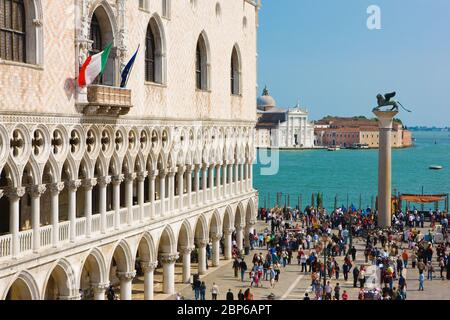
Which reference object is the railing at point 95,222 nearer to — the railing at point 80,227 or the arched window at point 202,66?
the railing at point 80,227

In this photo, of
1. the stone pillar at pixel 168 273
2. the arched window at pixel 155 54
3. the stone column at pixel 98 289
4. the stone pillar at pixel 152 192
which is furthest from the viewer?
the stone pillar at pixel 168 273

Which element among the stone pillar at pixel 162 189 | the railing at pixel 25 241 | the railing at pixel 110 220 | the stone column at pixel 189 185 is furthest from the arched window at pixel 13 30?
the stone column at pixel 189 185

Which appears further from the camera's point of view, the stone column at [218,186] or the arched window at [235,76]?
the arched window at [235,76]

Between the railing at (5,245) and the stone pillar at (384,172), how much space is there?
20407 mm

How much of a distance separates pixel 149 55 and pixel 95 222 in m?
5.06

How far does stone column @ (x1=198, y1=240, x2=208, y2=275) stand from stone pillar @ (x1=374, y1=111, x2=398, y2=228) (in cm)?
990

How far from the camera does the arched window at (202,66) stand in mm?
24016

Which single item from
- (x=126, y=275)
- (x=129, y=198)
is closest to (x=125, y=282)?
(x=126, y=275)

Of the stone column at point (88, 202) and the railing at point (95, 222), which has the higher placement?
the stone column at point (88, 202)

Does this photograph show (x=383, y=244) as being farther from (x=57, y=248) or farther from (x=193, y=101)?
(x=57, y=248)

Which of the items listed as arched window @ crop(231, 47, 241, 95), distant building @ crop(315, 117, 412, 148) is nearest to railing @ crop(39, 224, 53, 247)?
arched window @ crop(231, 47, 241, 95)

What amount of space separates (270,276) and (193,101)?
5092 millimetres

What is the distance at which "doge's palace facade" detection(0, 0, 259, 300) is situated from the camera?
14234 millimetres

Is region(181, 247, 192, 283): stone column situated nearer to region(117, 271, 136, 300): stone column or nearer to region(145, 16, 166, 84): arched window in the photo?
region(117, 271, 136, 300): stone column
